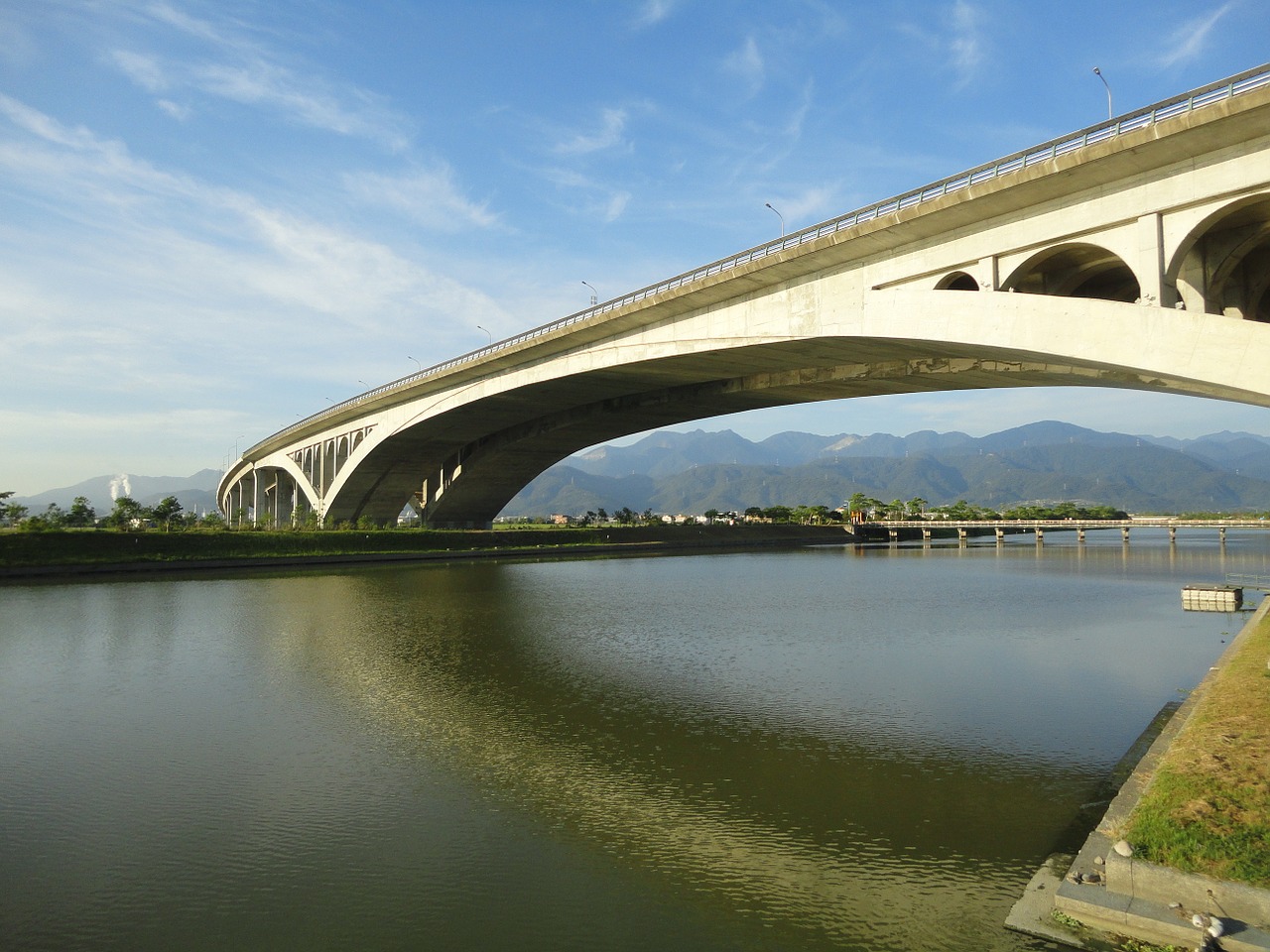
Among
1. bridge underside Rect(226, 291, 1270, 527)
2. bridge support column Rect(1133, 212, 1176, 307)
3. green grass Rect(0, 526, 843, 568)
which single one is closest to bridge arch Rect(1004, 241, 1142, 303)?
bridge underside Rect(226, 291, 1270, 527)

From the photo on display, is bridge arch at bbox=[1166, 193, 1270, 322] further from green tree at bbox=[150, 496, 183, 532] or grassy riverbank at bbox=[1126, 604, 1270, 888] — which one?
green tree at bbox=[150, 496, 183, 532]

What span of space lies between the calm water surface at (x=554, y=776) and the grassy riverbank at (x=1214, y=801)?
1.18 metres

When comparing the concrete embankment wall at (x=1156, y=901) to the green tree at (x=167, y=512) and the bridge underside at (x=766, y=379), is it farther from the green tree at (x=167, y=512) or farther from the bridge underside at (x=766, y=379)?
the green tree at (x=167, y=512)

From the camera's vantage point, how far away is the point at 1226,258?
14.7 meters

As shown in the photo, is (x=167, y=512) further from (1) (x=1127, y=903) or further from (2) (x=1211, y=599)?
(1) (x=1127, y=903)

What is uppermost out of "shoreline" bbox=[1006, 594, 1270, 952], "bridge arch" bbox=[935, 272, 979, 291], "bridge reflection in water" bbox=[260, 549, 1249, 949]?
"bridge arch" bbox=[935, 272, 979, 291]

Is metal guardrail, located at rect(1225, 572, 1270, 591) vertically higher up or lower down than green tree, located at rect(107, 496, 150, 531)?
lower down

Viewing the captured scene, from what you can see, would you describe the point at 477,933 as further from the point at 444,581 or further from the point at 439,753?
the point at 444,581

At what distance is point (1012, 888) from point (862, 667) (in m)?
9.47

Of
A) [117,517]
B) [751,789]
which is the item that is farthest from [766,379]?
[117,517]

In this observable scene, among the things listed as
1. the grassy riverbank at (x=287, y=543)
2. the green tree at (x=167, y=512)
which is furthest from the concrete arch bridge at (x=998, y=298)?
the green tree at (x=167, y=512)

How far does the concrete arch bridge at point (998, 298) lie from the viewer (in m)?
13.5

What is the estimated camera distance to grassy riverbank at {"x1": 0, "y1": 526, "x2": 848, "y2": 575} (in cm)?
3694

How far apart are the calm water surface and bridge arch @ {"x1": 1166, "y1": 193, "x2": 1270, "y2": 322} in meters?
6.97
